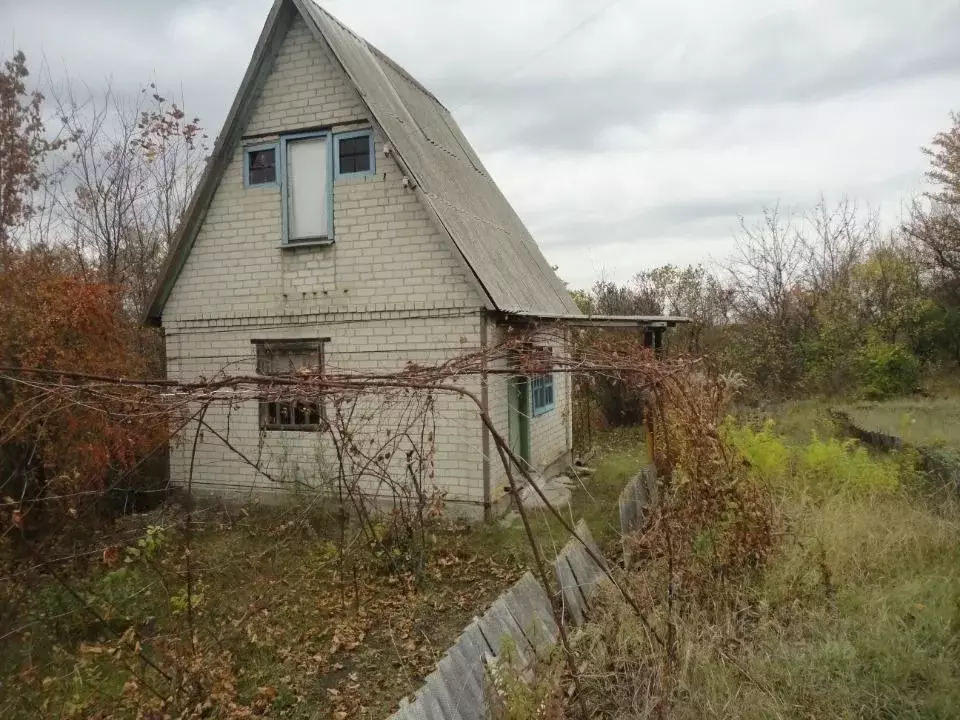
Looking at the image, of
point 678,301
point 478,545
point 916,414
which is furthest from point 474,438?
point 678,301

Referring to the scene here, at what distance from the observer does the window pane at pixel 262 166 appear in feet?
29.8

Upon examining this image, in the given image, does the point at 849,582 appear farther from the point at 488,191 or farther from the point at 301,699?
the point at 488,191

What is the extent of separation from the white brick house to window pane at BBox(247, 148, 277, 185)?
0.02m

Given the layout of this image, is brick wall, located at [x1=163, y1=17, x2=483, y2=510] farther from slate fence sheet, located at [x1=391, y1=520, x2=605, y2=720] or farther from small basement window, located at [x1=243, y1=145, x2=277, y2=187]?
slate fence sheet, located at [x1=391, y1=520, x2=605, y2=720]

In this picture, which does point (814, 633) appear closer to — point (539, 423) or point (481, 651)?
point (481, 651)

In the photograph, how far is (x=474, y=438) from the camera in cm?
834

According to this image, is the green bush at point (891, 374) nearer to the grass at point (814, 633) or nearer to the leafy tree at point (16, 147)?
the grass at point (814, 633)

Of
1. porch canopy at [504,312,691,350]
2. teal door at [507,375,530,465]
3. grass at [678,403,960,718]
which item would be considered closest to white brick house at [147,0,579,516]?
porch canopy at [504,312,691,350]

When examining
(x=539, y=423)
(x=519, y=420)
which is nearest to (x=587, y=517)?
(x=519, y=420)

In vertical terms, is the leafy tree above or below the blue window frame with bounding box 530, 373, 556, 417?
above

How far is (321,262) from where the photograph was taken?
8891 millimetres

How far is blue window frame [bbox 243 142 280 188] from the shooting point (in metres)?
A: 9.04

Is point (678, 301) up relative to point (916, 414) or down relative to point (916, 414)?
up

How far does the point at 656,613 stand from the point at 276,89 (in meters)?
8.28
